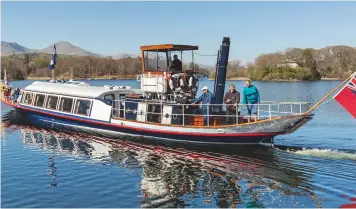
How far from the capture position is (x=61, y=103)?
27.0 metres

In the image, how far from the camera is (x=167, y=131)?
2192 cm

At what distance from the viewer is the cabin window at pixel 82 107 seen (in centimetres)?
2533

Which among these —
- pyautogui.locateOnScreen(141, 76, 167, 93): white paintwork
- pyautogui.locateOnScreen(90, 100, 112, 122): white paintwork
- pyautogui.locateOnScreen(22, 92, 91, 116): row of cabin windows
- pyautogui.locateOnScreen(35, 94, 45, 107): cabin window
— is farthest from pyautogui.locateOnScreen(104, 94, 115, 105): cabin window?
pyautogui.locateOnScreen(35, 94, 45, 107): cabin window

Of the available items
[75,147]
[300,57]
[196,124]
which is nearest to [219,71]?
[196,124]

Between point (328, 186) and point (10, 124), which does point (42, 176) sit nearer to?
point (328, 186)

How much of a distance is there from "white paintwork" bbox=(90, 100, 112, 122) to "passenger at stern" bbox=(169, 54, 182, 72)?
4529 millimetres

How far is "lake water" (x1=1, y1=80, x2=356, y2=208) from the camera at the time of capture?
13.2 m

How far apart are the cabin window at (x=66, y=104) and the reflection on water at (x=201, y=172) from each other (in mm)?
3431

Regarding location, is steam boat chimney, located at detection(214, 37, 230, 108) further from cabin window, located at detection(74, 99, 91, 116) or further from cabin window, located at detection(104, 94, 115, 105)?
cabin window, located at detection(74, 99, 91, 116)

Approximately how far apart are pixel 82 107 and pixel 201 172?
11963mm

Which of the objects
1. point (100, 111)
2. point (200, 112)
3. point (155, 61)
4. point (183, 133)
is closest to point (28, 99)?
point (100, 111)

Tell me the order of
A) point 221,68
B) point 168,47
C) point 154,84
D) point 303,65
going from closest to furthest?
1. point 221,68
2. point 168,47
3. point 154,84
4. point 303,65

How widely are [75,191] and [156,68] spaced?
11413 millimetres

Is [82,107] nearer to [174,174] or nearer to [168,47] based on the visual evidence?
[168,47]
